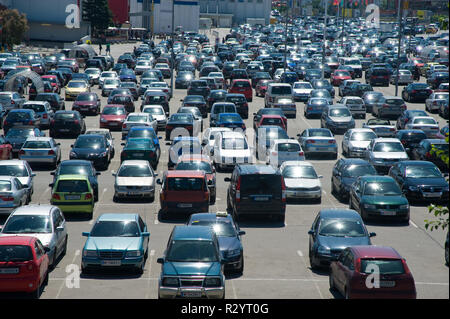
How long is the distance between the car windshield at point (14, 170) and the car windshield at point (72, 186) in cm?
319

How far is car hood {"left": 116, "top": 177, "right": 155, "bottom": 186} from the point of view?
28.5 metres

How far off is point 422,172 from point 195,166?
7.71 metres

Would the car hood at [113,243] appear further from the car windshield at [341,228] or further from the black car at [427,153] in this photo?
the black car at [427,153]

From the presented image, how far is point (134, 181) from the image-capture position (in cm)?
2859

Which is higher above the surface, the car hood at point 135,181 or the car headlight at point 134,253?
the car headlight at point 134,253

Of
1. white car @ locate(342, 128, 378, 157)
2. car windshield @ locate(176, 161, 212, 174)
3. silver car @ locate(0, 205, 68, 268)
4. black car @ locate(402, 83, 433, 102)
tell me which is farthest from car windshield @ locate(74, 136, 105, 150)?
black car @ locate(402, 83, 433, 102)

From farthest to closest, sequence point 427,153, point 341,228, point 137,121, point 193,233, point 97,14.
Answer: point 97,14
point 137,121
point 427,153
point 341,228
point 193,233

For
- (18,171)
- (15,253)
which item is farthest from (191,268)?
(18,171)

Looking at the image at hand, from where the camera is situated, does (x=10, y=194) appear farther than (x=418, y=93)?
No

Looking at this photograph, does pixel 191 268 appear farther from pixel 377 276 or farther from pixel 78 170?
pixel 78 170

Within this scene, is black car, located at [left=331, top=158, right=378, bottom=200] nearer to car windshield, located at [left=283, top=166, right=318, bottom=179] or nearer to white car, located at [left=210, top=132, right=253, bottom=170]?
car windshield, located at [left=283, top=166, right=318, bottom=179]

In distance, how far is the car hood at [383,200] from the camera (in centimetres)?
2548

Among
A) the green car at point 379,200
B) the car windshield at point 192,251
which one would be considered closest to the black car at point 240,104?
the green car at point 379,200

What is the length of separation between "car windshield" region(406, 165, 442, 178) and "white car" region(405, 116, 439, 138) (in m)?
11.6
